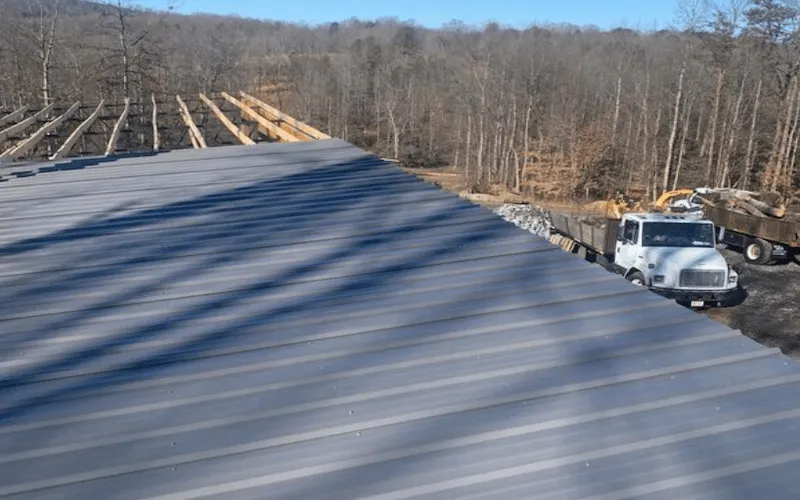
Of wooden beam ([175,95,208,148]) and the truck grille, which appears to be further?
the truck grille

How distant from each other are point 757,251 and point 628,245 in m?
5.55

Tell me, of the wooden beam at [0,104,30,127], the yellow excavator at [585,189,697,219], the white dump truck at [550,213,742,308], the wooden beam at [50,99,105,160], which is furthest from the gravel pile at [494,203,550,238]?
the wooden beam at [0,104,30,127]

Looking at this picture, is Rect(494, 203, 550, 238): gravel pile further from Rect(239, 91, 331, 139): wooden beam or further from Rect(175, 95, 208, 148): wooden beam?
Rect(175, 95, 208, 148): wooden beam

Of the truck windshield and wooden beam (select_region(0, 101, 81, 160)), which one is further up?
wooden beam (select_region(0, 101, 81, 160))

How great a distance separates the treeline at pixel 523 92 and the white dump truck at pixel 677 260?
18006 mm

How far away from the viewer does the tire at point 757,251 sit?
16453mm

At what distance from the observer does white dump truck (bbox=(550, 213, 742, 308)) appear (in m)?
12.6

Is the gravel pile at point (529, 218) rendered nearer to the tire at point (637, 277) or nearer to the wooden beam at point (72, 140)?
the tire at point (637, 277)

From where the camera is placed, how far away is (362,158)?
8188 millimetres

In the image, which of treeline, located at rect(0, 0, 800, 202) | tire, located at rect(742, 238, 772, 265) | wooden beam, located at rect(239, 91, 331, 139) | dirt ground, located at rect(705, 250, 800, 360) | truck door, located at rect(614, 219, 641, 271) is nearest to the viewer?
wooden beam, located at rect(239, 91, 331, 139)

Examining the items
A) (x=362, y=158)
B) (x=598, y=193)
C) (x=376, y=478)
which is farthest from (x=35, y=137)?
(x=598, y=193)

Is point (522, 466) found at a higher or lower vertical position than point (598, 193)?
higher

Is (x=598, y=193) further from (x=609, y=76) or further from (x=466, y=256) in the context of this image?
(x=466, y=256)

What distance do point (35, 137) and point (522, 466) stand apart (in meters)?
11.4
